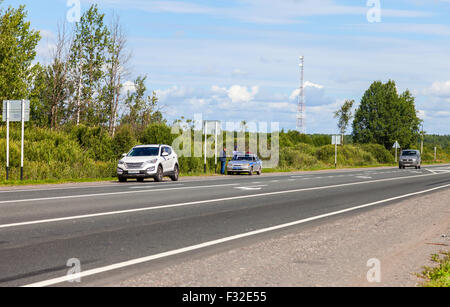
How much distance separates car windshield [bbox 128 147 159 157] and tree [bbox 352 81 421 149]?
66.7 m

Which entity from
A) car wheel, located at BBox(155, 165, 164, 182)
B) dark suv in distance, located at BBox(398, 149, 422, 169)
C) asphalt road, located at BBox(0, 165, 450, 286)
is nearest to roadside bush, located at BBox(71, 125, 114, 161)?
car wheel, located at BBox(155, 165, 164, 182)

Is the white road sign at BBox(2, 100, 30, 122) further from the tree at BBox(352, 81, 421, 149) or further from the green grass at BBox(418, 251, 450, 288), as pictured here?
the tree at BBox(352, 81, 421, 149)

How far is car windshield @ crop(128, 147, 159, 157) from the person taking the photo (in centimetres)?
2554

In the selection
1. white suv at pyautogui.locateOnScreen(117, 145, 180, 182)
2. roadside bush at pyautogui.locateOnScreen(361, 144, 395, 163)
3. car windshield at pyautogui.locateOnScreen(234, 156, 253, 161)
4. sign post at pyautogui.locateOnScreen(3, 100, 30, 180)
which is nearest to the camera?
sign post at pyautogui.locateOnScreen(3, 100, 30, 180)

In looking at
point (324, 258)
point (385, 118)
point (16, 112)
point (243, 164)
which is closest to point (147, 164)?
point (16, 112)

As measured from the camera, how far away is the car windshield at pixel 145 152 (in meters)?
25.5

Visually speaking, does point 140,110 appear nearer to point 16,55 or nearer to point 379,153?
point 16,55

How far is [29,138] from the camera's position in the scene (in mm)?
29141

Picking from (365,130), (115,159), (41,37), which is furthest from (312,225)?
(365,130)

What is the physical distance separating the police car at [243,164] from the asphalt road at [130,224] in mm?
16023

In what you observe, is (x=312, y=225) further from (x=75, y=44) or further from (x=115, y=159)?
(x=75, y=44)

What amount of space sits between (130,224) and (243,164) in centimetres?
2483

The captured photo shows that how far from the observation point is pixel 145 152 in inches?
1014

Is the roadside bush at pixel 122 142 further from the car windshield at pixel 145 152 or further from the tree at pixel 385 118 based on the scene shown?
the tree at pixel 385 118
